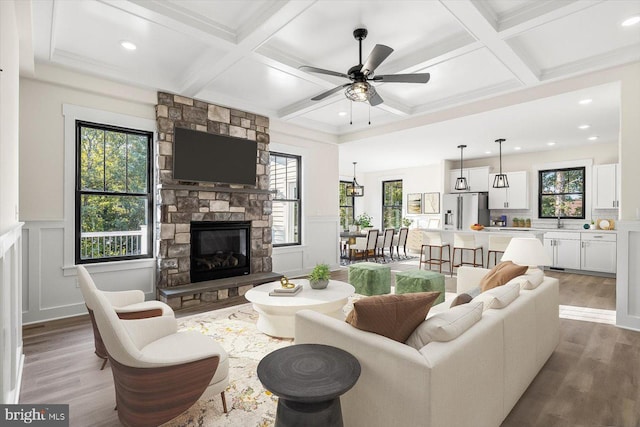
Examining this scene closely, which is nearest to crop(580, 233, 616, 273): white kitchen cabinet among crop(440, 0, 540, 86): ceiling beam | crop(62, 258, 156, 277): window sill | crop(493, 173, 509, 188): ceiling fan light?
crop(493, 173, 509, 188): ceiling fan light

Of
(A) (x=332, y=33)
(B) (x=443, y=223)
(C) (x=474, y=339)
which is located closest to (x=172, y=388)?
(C) (x=474, y=339)

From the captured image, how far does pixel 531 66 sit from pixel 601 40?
62cm

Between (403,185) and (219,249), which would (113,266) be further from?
(403,185)

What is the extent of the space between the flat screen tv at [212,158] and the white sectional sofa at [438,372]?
3.45m

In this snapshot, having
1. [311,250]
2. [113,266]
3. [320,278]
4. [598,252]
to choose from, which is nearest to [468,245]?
[598,252]

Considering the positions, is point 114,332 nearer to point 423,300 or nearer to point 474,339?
point 423,300

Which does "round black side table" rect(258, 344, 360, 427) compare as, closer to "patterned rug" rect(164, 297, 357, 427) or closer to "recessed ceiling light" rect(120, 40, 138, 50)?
"patterned rug" rect(164, 297, 357, 427)

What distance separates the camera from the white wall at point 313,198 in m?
6.12

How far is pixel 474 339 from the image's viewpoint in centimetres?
164

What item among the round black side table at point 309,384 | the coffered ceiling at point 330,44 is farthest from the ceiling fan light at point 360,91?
the round black side table at point 309,384

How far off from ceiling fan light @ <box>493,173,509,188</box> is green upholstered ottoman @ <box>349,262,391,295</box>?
422 centimetres

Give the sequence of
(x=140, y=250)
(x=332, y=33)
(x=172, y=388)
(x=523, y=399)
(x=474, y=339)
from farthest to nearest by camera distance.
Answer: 1. (x=140, y=250)
2. (x=332, y=33)
3. (x=523, y=399)
4. (x=172, y=388)
5. (x=474, y=339)

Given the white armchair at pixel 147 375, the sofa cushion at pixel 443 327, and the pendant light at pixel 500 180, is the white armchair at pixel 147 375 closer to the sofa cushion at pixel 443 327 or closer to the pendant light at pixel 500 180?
the sofa cushion at pixel 443 327

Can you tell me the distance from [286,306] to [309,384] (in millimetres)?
1820
